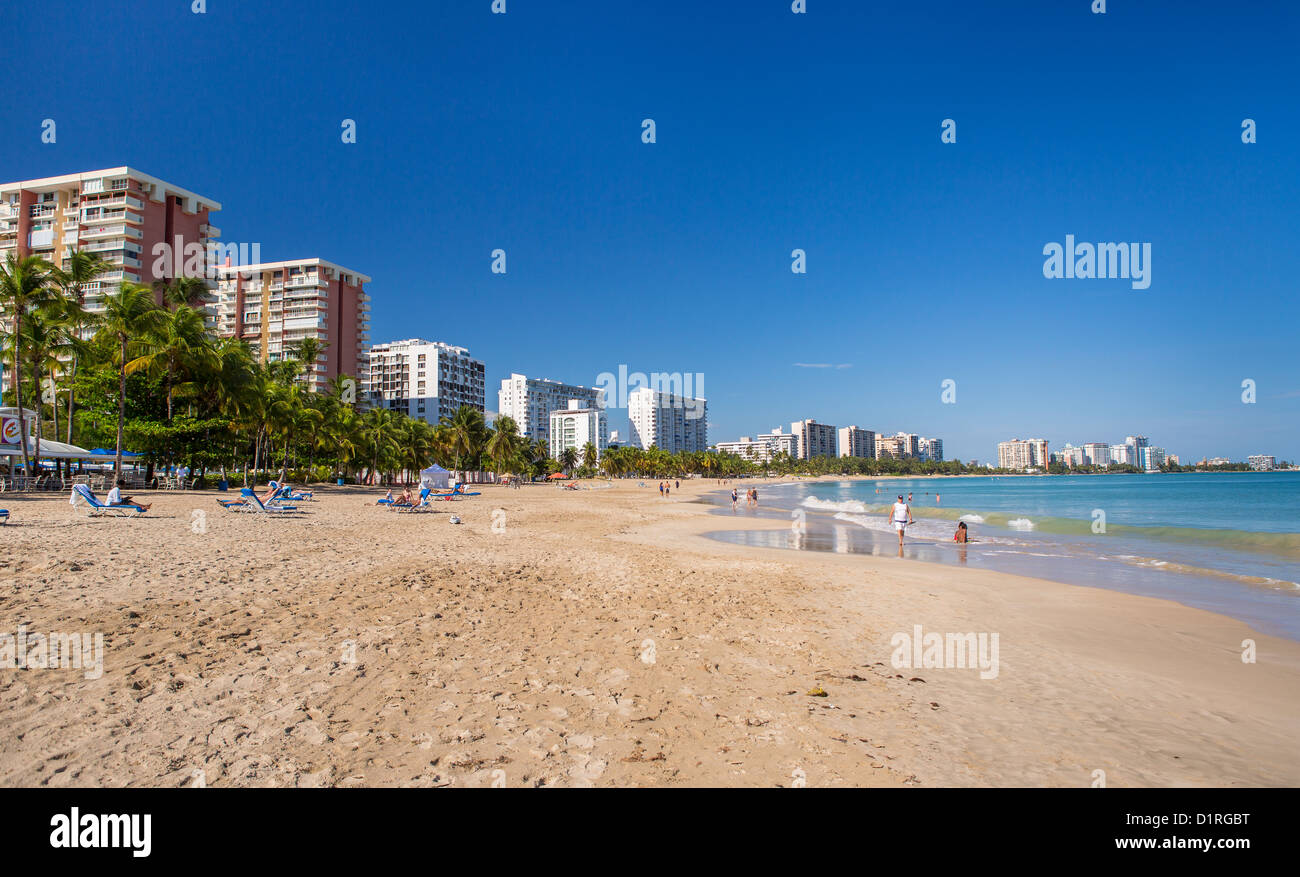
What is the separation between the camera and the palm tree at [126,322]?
102ft

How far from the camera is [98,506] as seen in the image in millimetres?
18266

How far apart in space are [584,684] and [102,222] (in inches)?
3567

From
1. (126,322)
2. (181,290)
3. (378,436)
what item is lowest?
(378,436)

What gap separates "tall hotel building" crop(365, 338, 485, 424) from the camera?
126 m

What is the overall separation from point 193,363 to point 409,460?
4056 cm

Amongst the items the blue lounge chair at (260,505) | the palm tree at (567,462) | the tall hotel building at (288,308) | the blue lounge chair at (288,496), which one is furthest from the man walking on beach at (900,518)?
the palm tree at (567,462)

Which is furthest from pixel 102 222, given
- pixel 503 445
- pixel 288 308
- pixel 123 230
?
pixel 503 445

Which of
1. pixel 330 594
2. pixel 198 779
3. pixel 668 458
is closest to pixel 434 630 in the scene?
pixel 330 594

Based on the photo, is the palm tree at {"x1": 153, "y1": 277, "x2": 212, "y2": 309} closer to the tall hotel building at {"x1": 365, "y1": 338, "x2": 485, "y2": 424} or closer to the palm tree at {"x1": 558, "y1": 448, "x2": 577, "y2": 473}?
the tall hotel building at {"x1": 365, "y1": 338, "x2": 485, "y2": 424}

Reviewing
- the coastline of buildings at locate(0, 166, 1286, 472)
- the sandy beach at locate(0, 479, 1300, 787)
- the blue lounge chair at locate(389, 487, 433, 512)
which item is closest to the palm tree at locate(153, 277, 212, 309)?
the coastline of buildings at locate(0, 166, 1286, 472)
